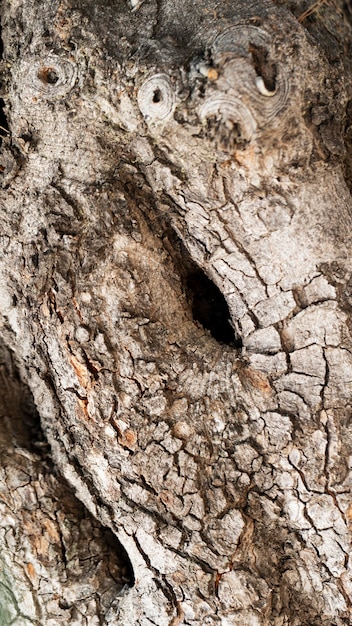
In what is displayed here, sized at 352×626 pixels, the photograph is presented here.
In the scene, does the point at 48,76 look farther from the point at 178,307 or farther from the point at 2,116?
the point at 178,307

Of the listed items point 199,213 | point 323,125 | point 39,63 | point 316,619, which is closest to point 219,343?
point 199,213

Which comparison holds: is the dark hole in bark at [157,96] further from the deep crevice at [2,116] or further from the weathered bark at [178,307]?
the deep crevice at [2,116]

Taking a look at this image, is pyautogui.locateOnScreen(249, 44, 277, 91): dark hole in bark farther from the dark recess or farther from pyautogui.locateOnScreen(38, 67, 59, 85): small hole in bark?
the dark recess

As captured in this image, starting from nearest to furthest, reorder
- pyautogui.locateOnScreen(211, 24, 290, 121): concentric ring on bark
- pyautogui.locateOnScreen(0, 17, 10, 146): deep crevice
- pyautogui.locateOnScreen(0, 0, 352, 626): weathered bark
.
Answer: pyautogui.locateOnScreen(211, 24, 290, 121): concentric ring on bark < pyautogui.locateOnScreen(0, 0, 352, 626): weathered bark < pyautogui.locateOnScreen(0, 17, 10, 146): deep crevice

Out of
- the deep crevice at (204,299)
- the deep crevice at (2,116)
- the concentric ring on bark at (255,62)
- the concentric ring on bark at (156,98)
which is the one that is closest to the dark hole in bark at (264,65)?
the concentric ring on bark at (255,62)

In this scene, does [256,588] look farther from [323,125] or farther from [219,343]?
[323,125]

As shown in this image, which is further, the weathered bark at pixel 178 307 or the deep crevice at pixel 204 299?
the deep crevice at pixel 204 299

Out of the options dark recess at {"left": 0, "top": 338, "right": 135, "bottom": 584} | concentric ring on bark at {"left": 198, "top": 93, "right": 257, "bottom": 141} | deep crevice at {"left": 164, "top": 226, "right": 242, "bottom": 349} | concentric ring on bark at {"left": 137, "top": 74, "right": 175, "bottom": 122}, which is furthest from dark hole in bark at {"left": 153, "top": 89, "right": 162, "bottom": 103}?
dark recess at {"left": 0, "top": 338, "right": 135, "bottom": 584}

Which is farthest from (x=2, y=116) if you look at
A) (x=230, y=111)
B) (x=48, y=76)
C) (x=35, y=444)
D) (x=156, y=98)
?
(x=35, y=444)
